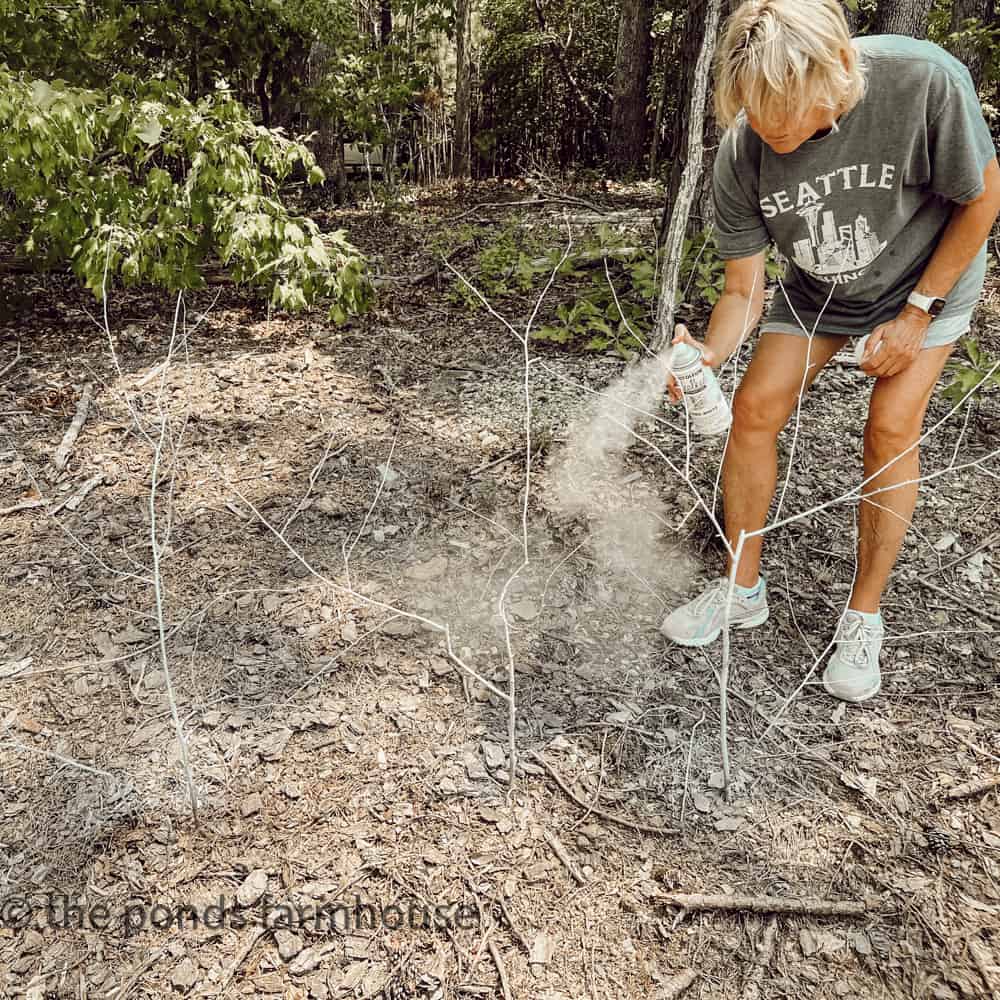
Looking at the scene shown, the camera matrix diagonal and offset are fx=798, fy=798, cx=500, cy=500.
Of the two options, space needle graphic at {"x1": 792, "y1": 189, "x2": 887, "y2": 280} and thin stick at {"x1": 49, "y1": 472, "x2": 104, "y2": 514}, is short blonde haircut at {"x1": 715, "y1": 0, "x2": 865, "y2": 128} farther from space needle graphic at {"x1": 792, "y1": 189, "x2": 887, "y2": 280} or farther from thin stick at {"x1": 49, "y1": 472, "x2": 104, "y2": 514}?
thin stick at {"x1": 49, "y1": 472, "x2": 104, "y2": 514}

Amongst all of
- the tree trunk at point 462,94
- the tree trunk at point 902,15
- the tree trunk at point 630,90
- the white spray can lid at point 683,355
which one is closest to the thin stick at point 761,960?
the white spray can lid at point 683,355

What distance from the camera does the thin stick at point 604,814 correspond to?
1.78 m

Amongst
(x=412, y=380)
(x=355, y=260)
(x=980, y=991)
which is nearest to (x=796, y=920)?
(x=980, y=991)

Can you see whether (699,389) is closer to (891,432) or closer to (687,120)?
(891,432)

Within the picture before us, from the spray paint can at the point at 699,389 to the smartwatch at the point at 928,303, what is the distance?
47 cm

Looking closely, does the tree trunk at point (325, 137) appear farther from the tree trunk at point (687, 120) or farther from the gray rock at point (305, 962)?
the gray rock at point (305, 962)

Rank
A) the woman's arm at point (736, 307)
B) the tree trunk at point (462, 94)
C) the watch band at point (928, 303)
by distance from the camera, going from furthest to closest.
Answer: the tree trunk at point (462, 94) < the woman's arm at point (736, 307) < the watch band at point (928, 303)

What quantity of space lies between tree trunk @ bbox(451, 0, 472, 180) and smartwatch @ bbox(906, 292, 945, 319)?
24.0 ft

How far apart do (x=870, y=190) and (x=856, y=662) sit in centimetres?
115

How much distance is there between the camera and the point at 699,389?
1869 mm

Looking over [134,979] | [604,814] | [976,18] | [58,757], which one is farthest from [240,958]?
[976,18]

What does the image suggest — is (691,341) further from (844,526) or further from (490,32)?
(490,32)

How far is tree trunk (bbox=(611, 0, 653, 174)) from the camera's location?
28.1 feet

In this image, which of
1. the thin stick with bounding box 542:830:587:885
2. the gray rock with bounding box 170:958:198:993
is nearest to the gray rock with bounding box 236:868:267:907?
the gray rock with bounding box 170:958:198:993
